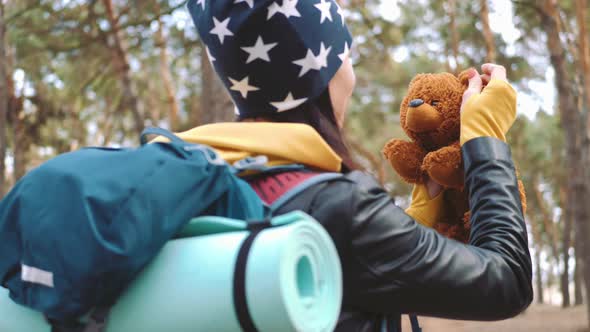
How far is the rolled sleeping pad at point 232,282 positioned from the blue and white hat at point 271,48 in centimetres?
47

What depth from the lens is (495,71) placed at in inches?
73.9

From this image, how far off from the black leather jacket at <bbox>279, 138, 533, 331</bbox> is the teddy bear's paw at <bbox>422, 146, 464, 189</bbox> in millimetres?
328

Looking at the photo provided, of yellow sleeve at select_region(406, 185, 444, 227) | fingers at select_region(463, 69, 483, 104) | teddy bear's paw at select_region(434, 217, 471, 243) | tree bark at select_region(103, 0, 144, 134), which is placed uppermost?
fingers at select_region(463, 69, 483, 104)

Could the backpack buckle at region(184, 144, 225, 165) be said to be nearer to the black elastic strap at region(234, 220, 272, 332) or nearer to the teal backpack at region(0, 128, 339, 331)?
the teal backpack at region(0, 128, 339, 331)

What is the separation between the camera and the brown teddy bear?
1947 millimetres

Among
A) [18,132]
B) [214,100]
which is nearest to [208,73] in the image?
[214,100]

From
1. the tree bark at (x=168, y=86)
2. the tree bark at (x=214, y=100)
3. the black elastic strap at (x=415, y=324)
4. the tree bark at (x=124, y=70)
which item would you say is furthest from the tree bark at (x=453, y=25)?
the black elastic strap at (x=415, y=324)

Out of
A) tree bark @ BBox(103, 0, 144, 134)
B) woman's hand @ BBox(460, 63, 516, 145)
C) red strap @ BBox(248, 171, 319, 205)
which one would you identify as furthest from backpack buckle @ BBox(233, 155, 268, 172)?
tree bark @ BBox(103, 0, 144, 134)

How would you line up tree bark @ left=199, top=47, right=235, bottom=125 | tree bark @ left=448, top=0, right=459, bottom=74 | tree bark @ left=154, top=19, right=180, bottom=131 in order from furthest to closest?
tree bark @ left=448, top=0, right=459, bottom=74 < tree bark @ left=154, top=19, right=180, bottom=131 < tree bark @ left=199, top=47, right=235, bottom=125

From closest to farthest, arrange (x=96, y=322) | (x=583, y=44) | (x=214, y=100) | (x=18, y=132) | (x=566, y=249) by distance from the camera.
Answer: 1. (x=96, y=322)
2. (x=214, y=100)
3. (x=583, y=44)
4. (x=18, y=132)
5. (x=566, y=249)

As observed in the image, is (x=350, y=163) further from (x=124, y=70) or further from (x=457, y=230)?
(x=124, y=70)

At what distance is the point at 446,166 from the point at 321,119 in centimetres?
44

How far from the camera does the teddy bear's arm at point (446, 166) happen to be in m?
1.90

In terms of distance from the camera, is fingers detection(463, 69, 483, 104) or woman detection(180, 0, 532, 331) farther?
fingers detection(463, 69, 483, 104)
